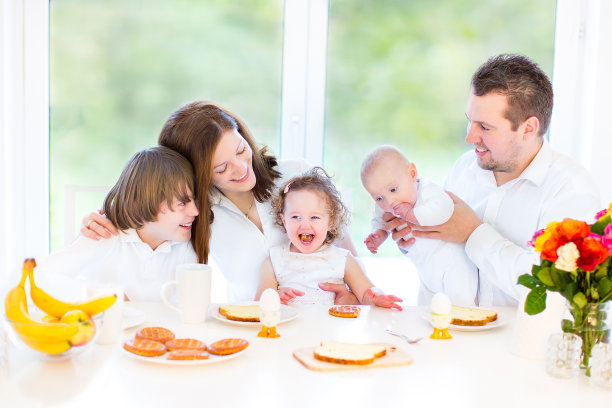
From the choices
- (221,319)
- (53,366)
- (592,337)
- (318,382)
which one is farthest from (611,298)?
(53,366)

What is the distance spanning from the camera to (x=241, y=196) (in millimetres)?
2494

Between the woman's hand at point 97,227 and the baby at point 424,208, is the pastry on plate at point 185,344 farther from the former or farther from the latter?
the baby at point 424,208

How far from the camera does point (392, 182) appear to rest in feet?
7.62

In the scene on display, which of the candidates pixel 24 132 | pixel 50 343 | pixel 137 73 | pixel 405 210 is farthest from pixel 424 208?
pixel 24 132

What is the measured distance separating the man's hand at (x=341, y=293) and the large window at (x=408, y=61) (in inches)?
45.2

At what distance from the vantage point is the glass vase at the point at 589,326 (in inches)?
55.4

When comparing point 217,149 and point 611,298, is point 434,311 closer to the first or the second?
point 611,298

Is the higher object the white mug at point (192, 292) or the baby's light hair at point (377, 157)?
the baby's light hair at point (377, 157)

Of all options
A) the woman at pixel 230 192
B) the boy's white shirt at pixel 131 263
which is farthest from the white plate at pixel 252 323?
the boy's white shirt at pixel 131 263

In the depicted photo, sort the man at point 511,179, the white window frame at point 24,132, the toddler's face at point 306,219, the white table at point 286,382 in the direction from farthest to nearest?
the white window frame at point 24,132
the toddler's face at point 306,219
the man at point 511,179
the white table at point 286,382

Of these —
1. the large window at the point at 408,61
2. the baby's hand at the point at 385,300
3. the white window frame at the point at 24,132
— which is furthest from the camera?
the large window at the point at 408,61

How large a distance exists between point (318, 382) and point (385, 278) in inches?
83.3

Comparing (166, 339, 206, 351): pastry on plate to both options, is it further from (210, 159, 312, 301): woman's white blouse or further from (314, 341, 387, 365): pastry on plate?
(210, 159, 312, 301): woman's white blouse

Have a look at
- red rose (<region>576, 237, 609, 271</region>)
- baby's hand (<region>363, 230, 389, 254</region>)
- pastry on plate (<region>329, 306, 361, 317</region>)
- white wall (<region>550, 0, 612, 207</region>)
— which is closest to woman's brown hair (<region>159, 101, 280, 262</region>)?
baby's hand (<region>363, 230, 389, 254</region>)
